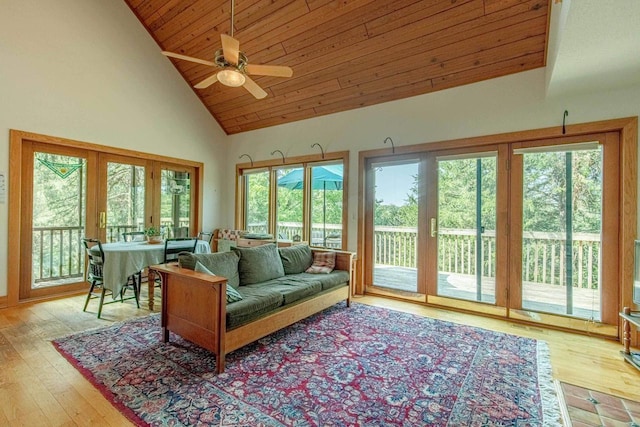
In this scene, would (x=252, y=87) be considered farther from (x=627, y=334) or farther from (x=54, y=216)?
(x=627, y=334)

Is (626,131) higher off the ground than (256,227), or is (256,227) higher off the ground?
(626,131)

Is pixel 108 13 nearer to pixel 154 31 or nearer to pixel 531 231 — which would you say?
pixel 154 31

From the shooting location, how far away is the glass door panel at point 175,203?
17.1 ft

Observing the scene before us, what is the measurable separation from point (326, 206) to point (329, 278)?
1716 millimetres

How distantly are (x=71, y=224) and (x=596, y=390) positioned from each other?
577 centimetres

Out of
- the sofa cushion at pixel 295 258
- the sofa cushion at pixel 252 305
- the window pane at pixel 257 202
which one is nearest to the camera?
the sofa cushion at pixel 252 305

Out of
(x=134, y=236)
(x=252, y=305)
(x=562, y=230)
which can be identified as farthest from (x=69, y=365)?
(x=562, y=230)

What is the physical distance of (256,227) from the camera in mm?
5863

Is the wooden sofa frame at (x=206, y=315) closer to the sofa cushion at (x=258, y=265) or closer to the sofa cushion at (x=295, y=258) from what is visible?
the sofa cushion at (x=258, y=265)

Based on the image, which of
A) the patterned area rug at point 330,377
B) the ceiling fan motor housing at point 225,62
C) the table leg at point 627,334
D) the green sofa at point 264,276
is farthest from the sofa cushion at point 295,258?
the table leg at point 627,334

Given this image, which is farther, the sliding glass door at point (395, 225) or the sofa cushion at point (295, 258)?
the sliding glass door at point (395, 225)

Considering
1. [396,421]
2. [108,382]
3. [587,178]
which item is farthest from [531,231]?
[108,382]

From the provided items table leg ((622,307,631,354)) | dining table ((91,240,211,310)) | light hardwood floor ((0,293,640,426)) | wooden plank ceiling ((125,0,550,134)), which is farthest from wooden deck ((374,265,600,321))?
dining table ((91,240,211,310))

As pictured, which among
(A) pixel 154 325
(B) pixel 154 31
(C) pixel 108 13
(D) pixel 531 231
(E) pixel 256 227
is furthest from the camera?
(E) pixel 256 227
